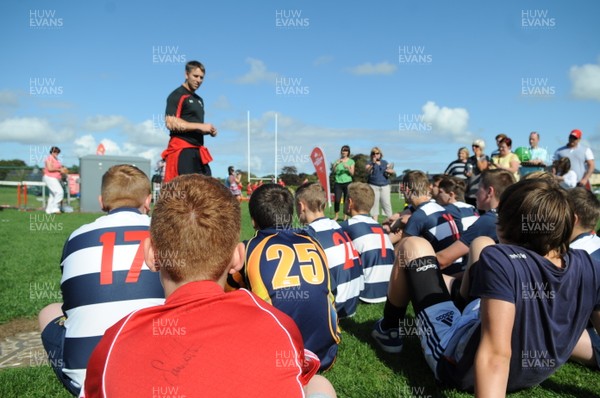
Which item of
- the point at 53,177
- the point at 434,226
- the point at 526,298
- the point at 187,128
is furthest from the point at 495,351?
the point at 53,177

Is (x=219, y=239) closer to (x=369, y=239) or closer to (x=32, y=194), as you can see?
(x=369, y=239)

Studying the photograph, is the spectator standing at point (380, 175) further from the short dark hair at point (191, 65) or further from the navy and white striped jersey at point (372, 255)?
the short dark hair at point (191, 65)

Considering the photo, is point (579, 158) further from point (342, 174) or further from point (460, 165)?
point (342, 174)

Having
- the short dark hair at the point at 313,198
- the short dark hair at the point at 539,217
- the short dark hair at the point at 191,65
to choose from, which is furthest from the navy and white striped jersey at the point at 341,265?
the short dark hair at the point at 191,65

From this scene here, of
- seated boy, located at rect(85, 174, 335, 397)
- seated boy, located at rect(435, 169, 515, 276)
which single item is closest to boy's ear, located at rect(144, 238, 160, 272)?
seated boy, located at rect(85, 174, 335, 397)

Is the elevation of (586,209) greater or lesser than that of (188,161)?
lesser

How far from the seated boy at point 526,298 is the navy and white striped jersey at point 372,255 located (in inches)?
92.6

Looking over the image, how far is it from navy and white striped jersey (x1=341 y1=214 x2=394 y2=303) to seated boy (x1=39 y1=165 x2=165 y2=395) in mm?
2905

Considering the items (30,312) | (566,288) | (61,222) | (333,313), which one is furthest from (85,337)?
(61,222)

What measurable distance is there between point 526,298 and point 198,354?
1.59 metres

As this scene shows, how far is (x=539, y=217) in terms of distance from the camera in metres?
2.16

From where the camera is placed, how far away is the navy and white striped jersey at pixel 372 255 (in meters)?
4.93

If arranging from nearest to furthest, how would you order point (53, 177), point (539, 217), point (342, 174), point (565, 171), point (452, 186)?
point (539, 217)
point (452, 186)
point (565, 171)
point (342, 174)
point (53, 177)

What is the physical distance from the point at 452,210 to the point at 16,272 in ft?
19.2
